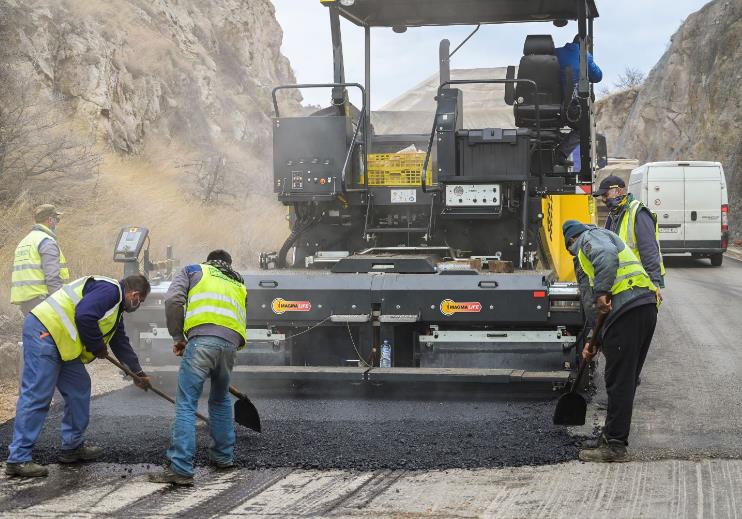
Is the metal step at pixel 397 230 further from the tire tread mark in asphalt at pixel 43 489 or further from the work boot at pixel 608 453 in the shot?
the tire tread mark in asphalt at pixel 43 489

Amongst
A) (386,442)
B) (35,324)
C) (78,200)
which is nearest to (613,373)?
(386,442)

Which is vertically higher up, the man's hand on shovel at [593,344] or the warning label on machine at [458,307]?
the warning label on machine at [458,307]

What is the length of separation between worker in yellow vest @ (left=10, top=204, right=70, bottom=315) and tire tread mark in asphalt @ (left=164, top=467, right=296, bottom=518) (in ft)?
12.3

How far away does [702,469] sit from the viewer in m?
5.84

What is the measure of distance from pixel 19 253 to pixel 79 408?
9.86ft

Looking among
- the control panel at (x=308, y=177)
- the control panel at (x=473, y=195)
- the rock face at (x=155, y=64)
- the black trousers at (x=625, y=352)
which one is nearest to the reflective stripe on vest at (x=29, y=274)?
the control panel at (x=308, y=177)

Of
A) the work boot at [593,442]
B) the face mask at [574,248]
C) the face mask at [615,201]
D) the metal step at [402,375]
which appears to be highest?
the face mask at [615,201]

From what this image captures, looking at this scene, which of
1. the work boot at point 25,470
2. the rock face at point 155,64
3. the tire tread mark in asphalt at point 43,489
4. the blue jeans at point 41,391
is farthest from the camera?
the rock face at point 155,64

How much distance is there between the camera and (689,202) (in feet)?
67.3

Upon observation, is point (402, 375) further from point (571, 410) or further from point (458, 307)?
point (571, 410)

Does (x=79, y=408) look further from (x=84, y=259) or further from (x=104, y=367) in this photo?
(x=84, y=259)

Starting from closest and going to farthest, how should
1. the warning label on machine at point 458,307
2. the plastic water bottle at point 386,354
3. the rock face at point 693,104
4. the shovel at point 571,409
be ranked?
the shovel at point 571,409 < the warning label on machine at point 458,307 < the plastic water bottle at point 386,354 < the rock face at point 693,104

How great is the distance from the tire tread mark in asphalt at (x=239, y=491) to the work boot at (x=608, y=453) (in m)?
1.75

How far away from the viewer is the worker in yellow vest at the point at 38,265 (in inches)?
353
